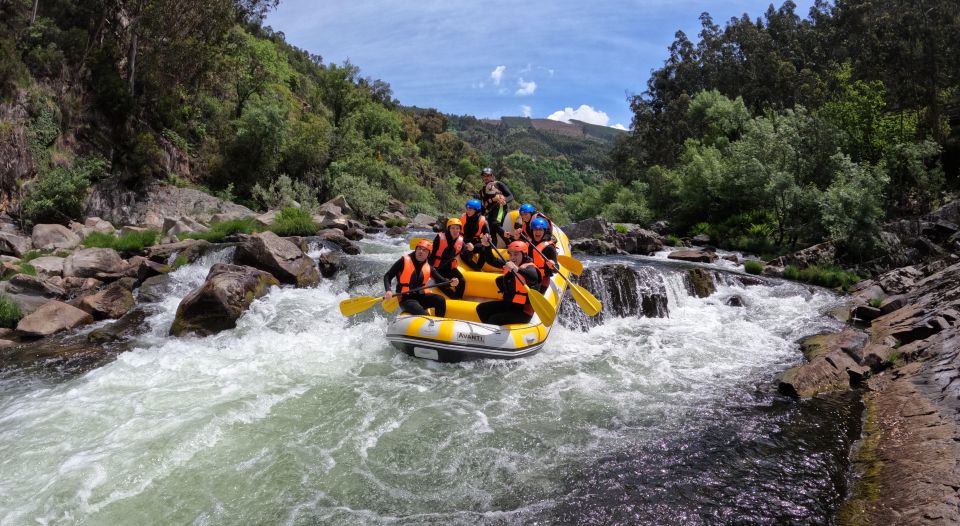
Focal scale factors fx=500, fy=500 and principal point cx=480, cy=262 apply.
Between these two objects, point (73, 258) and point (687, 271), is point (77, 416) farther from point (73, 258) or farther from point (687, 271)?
point (687, 271)

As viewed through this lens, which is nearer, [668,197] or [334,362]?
[334,362]

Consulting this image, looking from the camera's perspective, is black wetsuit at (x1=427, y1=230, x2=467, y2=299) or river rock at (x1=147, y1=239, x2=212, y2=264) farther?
river rock at (x1=147, y1=239, x2=212, y2=264)

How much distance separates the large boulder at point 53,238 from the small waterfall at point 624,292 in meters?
12.7

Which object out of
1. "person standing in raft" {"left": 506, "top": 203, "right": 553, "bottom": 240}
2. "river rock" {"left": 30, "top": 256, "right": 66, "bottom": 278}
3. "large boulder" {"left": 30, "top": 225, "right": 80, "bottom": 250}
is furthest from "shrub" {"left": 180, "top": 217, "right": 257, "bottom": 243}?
"person standing in raft" {"left": 506, "top": 203, "right": 553, "bottom": 240}

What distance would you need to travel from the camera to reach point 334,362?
6973 millimetres

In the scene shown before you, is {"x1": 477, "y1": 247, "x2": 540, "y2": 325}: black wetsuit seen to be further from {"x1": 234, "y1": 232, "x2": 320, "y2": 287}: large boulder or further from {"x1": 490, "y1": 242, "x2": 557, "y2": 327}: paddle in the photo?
{"x1": 234, "y1": 232, "x2": 320, "y2": 287}: large boulder

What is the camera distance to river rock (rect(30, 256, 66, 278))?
1013 cm

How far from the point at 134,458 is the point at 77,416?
1371mm

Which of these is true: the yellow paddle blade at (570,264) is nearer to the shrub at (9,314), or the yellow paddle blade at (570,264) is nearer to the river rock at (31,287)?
the shrub at (9,314)

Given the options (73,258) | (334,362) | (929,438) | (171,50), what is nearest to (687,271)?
(929,438)

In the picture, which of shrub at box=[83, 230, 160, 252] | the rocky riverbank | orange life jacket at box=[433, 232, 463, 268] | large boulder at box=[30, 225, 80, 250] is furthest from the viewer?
large boulder at box=[30, 225, 80, 250]

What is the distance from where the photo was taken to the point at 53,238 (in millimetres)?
12719

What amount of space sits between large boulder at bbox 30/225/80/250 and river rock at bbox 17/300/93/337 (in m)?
5.18

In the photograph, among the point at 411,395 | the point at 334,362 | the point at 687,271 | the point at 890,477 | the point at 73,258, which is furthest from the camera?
the point at 687,271
